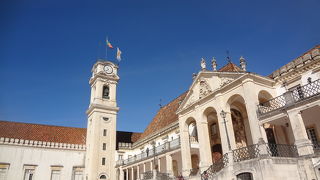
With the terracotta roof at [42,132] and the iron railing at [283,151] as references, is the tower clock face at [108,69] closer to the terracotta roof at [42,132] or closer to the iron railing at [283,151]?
the terracotta roof at [42,132]

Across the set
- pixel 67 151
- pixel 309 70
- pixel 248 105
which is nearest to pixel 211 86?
pixel 248 105

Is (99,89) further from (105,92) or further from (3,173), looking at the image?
(3,173)

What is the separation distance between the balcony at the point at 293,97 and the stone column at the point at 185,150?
7.59 metres

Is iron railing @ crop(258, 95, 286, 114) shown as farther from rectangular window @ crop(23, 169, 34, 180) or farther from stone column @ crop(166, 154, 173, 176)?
rectangular window @ crop(23, 169, 34, 180)

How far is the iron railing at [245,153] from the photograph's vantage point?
49.8 ft

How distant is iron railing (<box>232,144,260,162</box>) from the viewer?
1516 cm

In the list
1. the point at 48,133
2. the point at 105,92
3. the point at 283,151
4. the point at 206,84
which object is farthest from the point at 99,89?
the point at 283,151

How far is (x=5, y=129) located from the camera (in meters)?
37.9

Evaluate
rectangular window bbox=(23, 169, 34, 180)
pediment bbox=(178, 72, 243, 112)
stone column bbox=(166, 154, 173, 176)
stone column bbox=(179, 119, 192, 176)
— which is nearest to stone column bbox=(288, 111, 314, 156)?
pediment bbox=(178, 72, 243, 112)

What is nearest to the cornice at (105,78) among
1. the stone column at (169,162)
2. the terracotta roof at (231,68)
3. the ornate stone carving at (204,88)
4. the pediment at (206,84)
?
the stone column at (169,162)

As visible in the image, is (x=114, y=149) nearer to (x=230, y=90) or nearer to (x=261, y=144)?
(x=230, y=90)

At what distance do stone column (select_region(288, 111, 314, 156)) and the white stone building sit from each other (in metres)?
0.05

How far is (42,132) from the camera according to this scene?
133 ft

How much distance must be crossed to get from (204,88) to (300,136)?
9.24 metres
